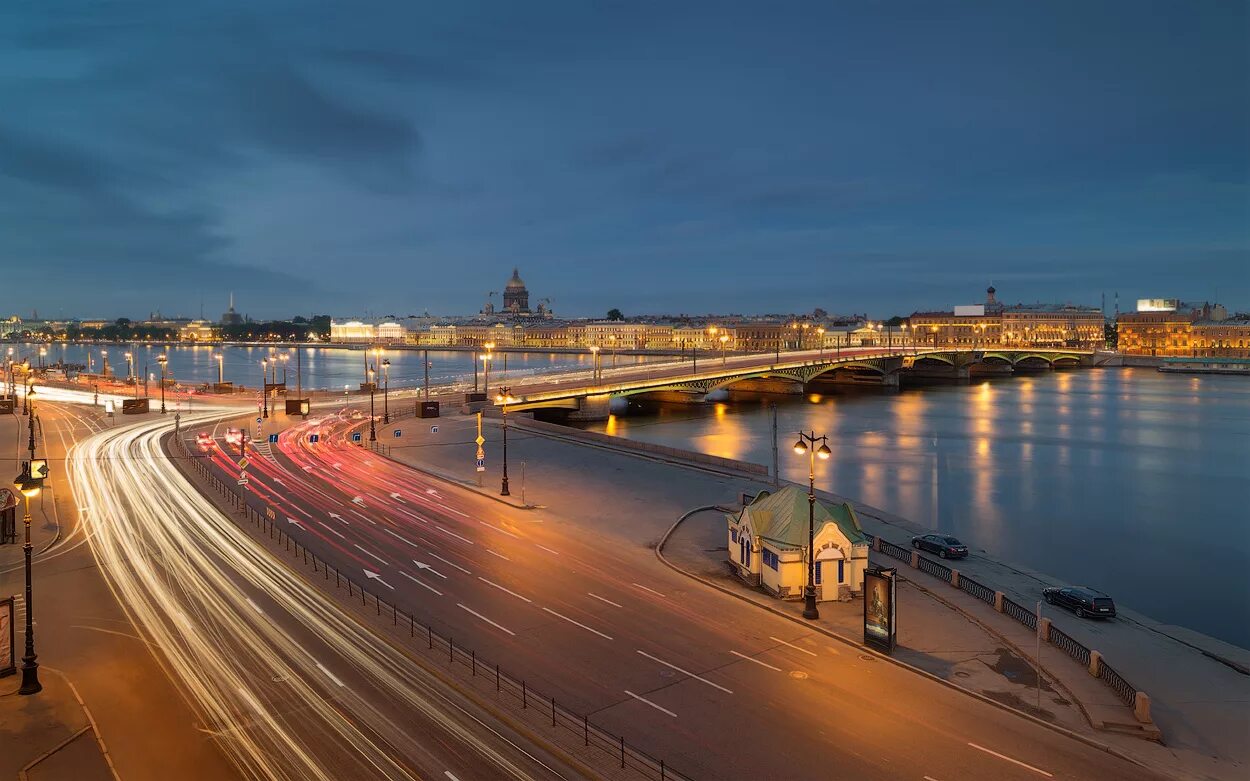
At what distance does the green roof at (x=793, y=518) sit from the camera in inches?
828

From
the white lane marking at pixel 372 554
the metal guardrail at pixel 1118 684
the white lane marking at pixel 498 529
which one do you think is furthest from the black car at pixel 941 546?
the white lane marking at pixel 372 554

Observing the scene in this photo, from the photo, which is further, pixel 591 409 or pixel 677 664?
pixel 591 409

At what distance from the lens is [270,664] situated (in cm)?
1603

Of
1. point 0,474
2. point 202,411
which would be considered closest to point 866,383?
point 202,411

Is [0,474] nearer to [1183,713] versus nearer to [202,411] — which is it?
[202,411]

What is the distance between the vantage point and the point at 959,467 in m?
53.4

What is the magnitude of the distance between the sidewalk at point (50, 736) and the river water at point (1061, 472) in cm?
2845

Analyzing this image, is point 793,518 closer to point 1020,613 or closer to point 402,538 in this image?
point 1020,613

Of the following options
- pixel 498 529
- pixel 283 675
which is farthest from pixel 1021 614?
pixel 283 675

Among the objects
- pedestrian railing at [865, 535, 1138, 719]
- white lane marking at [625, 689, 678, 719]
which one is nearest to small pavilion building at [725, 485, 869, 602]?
pedestrian railing at [865, 535, 1138, 719]

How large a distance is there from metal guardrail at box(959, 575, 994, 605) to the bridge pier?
5110cm

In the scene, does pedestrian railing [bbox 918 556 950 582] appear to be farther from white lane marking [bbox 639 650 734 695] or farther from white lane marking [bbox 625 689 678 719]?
white lane marking [bbox 625 689 678 719]

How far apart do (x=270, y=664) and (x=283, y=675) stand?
2.26 feet

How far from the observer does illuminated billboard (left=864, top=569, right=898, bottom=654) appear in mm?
17016
